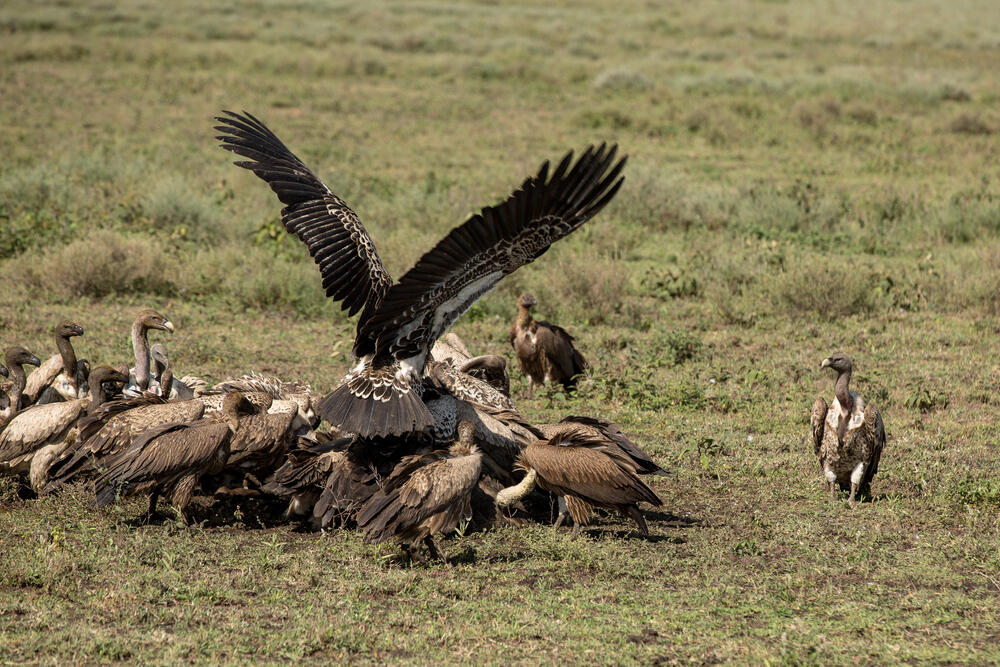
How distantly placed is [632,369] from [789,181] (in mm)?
8601

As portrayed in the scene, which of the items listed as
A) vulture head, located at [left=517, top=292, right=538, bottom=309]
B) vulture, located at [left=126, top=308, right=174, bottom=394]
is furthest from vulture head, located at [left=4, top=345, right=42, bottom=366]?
vulture head, located at [left=517, top=292, right=538, bottom=309]

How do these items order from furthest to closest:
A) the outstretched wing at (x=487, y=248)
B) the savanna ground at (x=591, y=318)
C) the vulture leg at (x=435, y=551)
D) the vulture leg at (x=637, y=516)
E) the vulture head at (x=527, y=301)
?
the vulture head at (x=527, y=301)
the vulture leg at (x=637, y=516)
the vulture leg at (x=435, y=551)
the outstretched wing at (x=487, y=248)
the savanna ground at (x=591, y=318)

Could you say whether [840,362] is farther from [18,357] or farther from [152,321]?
[18,357]

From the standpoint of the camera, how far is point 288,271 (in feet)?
37.3

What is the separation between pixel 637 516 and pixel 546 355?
317 cm

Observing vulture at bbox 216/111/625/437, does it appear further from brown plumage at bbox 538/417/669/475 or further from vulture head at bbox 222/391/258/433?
brown plumage at bbox 538/417/669/475

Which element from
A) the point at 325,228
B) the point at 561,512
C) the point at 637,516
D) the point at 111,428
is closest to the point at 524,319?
the point at 325,228

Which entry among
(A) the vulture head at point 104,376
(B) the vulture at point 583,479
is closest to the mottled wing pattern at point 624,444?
(B) the vulture at point 583,479

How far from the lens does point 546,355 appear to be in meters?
9.09

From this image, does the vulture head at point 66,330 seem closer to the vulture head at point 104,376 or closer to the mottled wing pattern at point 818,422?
the vulture head at point 104,376

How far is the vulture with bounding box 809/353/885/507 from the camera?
6656mm

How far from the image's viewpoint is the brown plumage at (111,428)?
625cm

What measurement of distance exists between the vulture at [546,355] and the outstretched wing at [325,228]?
2.40m

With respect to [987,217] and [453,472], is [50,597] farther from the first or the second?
[987,217]
